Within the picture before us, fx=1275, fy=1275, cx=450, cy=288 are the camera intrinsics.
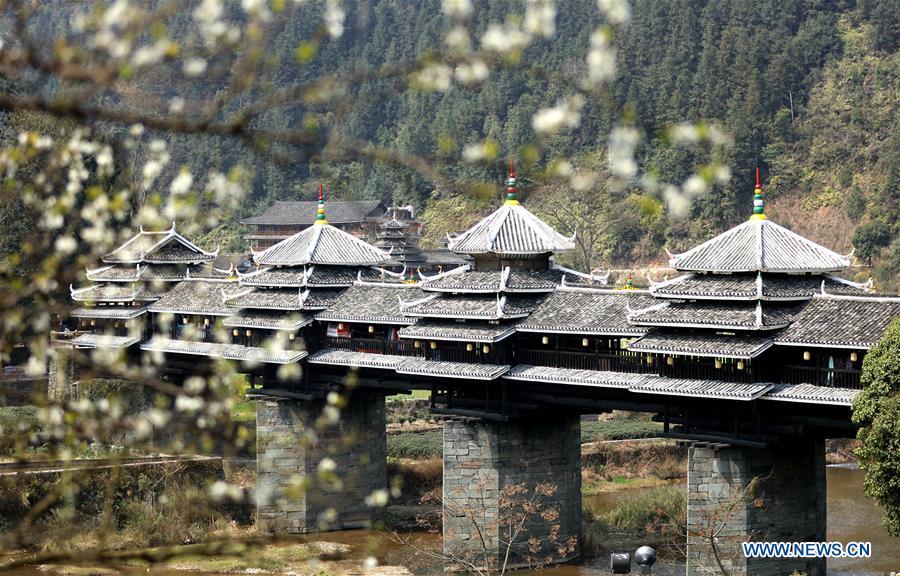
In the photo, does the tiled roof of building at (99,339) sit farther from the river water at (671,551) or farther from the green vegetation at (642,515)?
the green vegetation at (642,515)

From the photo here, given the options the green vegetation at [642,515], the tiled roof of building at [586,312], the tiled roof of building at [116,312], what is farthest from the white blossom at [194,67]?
the tiled roof of building at [116,312]

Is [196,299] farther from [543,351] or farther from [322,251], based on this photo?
[543,351]

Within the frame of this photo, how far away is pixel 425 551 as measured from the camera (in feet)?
108

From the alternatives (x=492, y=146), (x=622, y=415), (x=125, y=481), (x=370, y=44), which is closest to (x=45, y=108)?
(x=492, y=146)

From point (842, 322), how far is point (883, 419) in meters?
2.88

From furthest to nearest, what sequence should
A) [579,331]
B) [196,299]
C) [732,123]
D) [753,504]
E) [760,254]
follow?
[732,123] → [196,299] → [579,331] → [760,254] → [753,504]

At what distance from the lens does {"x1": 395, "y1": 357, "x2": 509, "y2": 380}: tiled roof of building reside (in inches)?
1221


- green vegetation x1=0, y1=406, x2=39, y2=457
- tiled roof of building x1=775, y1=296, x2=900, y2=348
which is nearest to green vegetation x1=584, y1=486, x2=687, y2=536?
tiled roof of building x1=775, y1=296, x2=900, y2=348

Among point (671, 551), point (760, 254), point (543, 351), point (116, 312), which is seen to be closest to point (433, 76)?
point (760, 254)

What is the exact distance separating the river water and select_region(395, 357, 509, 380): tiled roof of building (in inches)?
174

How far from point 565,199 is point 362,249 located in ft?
139

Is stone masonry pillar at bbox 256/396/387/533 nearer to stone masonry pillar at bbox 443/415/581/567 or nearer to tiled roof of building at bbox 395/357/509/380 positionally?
tiled roof of building at bbox 395/357/509/380

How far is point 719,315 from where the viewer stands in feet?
88.1

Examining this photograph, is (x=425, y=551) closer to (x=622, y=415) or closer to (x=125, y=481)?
(x=125, y=481)
